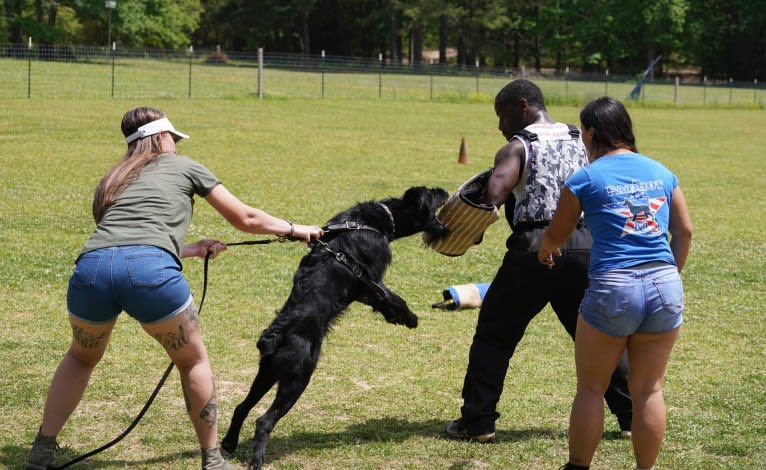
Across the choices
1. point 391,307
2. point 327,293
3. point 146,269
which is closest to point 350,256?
point 327,293

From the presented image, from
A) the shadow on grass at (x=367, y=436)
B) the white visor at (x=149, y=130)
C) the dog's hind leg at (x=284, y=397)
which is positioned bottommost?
the shadow on grass at (x=367, y=436)

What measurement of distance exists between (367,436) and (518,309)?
1.15 metres

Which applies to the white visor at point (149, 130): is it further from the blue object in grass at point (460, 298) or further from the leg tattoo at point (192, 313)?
the blue object in grass at point (460, 298)

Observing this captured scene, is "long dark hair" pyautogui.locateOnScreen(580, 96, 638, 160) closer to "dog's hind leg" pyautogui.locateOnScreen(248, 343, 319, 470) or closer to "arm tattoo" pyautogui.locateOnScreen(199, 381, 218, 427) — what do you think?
"dog's hind leg" pyautogui.locateOnScreen(248, 343, 319, 470)

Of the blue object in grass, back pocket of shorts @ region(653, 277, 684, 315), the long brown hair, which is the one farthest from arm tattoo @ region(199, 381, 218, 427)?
the blue object in grass

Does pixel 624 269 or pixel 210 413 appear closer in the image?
pixel 624 269

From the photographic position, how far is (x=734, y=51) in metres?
73.1

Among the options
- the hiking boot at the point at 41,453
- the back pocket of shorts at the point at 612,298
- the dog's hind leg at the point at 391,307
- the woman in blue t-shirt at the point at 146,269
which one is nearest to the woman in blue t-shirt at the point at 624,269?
the back pocket of shorts at the point at 612,298

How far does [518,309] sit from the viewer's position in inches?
207

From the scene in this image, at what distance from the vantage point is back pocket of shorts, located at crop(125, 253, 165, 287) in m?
4.11

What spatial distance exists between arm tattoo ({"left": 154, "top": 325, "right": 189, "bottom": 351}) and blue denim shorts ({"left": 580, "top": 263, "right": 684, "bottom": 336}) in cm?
185

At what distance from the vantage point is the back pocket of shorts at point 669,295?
162 inches

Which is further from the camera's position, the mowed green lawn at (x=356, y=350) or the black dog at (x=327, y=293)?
the mowed green lawn at (x=356, y=350)

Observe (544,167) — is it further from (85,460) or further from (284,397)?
(85,460)
